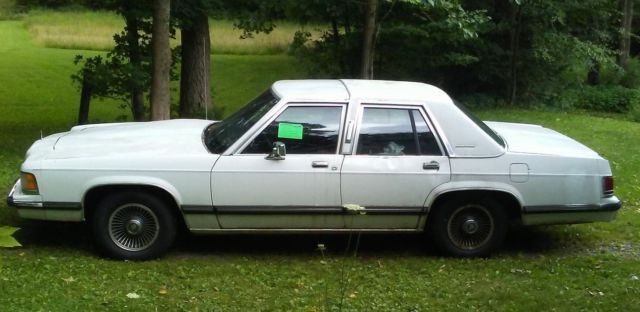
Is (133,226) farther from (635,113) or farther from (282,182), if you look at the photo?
(635,113)

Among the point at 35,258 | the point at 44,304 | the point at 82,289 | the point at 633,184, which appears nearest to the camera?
the point at 44,304

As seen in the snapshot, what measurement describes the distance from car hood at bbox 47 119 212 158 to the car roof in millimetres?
888

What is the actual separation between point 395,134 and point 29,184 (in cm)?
299

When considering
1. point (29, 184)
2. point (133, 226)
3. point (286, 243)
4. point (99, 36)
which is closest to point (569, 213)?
point (286, 243)

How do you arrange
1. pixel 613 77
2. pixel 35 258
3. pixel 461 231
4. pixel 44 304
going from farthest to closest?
pixel 613 77, pixel 461 231, pixel 35 258, pixel 44 304

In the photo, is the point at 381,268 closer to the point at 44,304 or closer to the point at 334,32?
the point at 44,304

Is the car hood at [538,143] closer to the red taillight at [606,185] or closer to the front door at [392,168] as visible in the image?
the red taillight at [606,185]

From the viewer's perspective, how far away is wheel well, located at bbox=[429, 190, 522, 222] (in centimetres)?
659

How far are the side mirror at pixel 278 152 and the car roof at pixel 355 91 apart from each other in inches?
20.5

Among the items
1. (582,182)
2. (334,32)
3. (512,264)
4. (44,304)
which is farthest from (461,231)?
(334,32)

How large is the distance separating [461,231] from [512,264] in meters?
0.51

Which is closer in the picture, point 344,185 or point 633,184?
point 344,185

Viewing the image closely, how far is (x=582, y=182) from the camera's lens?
670cm

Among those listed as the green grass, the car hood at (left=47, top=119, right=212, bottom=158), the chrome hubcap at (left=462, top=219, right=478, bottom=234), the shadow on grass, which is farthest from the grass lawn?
the green grass
